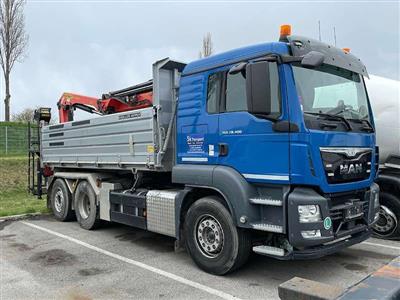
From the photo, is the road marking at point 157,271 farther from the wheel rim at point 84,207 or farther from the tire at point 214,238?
the wheel rim at point 84,207

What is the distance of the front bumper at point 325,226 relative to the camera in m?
4.30

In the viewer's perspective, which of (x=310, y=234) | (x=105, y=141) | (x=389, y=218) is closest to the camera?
(x=310, y=234)

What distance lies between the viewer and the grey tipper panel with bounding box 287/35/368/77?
15.3ft

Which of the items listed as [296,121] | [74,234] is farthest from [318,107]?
[74,234]

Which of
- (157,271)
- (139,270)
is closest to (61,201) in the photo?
(139,270)

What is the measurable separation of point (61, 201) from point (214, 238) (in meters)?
5.12

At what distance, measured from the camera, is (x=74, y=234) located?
7.71 meters

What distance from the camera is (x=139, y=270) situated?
17.8ft

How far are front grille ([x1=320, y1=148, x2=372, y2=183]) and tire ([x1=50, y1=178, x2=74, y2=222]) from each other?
6.09m

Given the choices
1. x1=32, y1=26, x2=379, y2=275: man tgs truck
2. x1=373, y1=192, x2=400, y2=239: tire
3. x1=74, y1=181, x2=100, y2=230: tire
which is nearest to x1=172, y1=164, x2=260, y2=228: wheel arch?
x1=32, y1=26, x2=379, y2=275: man tgs truck

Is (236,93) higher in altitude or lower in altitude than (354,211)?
higher

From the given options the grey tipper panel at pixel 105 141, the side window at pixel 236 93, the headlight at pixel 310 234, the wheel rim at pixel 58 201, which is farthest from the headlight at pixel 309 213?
the wheel rim at pixel 58 201

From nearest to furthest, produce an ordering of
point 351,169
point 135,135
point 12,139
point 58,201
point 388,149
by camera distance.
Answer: point 351,169 → point 135,135 → point 388,149 → point 58,201 → point 12,139

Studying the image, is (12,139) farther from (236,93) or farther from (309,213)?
(309,213)
